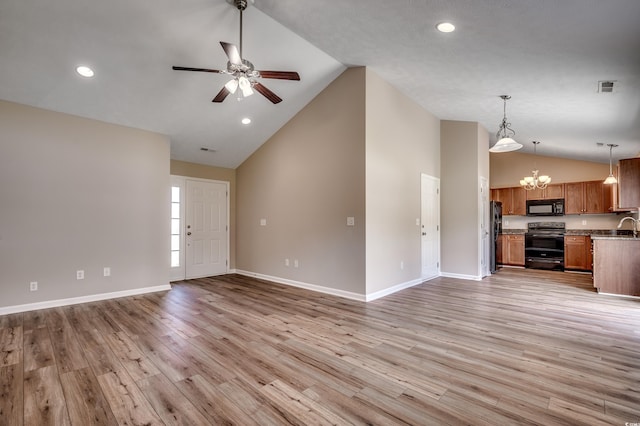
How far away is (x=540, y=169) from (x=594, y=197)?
1.35 metres

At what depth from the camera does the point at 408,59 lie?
13.5ft

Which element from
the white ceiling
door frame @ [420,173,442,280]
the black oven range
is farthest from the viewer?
the black oven range

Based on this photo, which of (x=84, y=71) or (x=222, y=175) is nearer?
(x=84, y=71)

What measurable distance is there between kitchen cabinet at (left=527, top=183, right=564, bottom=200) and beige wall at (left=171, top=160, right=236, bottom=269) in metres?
7.85

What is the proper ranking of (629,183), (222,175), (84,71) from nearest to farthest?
(84,71), (629,183), (222,175)

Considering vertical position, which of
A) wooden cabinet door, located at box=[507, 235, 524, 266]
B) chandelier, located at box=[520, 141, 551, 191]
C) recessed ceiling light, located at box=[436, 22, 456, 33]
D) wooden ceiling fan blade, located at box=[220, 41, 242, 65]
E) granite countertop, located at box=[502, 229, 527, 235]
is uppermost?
recessed ceiling light, located at box=[436, 22, 456, 33]

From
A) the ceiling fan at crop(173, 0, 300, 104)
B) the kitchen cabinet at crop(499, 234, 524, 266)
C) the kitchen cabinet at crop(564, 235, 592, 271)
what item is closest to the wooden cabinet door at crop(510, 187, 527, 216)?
the kitchen cabinet at crop(499, 234, 524, 266)

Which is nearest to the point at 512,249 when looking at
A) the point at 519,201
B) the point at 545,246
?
the point at 545,246

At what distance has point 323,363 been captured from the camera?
2.62 m

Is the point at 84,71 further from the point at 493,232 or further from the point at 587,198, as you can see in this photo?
the point at 587,198

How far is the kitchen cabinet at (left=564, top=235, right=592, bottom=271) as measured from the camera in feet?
24.7

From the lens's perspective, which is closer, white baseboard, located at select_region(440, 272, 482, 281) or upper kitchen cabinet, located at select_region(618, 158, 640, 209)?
upper kitchen cabinet, located at select_region(618, 158, 640, 209)

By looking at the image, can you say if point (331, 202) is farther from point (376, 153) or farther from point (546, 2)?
point (546, 2)

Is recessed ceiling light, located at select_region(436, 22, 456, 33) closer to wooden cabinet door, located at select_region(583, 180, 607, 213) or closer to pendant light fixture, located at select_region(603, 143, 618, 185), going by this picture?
pendant light fixture, located at select_region(603, 143, 618, 185)
